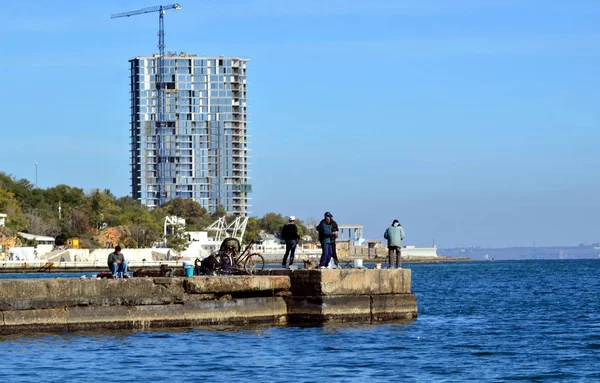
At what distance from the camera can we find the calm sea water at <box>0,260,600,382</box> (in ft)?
85.4

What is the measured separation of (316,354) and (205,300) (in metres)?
5.87

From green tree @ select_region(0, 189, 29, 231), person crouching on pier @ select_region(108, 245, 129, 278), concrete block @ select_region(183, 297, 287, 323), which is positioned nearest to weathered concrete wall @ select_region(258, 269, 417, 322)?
concrete block @ select_region(183, 297, 287, 323)

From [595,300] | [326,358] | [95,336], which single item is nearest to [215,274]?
[95,336]

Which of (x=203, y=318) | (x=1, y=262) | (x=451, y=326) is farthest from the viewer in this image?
(x=1, y=262)

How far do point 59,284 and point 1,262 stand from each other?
386ft

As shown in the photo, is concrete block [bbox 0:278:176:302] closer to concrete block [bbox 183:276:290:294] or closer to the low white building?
concrete block [bbox 183:276:290:294]

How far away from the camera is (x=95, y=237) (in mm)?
190625

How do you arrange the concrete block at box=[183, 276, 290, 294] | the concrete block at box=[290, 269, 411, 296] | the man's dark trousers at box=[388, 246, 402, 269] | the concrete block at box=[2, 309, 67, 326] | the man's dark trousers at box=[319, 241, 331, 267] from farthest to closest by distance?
the man's dark trousers at box=[388, 246, 402, 269]
the man's dark trousers at box=[319, 241, 331, 267]
the concrete block at box=[290, 269, 411, 296]
the concrete block at box=[183, 276, 290, 294]
the concrete block at box=[2, 309, 67, 326]

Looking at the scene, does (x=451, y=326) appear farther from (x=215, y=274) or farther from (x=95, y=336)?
(x=95, y=336)

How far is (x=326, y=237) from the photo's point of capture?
37.2 metres

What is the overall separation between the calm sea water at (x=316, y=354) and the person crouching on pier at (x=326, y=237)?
10.5 ft

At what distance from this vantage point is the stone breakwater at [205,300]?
31.4 meters

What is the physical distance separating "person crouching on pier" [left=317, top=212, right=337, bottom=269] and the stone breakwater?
5.51ft

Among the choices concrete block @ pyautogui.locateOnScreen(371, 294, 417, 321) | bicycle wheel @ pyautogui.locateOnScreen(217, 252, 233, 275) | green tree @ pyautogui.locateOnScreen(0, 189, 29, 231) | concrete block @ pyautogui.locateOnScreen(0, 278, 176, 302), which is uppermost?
green tree @ pyautogui.locateOnScreen(0, 189, 29, 231)
